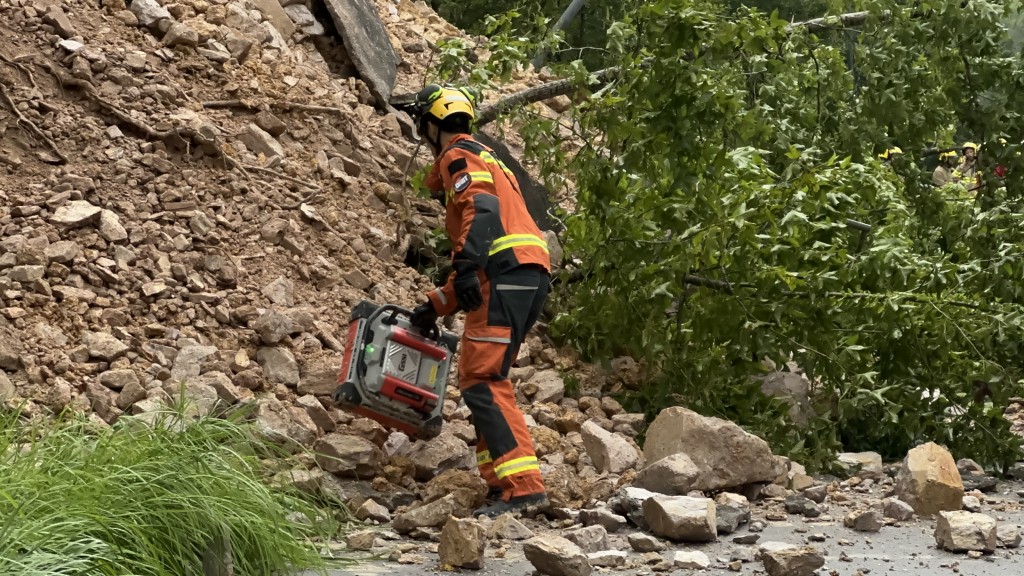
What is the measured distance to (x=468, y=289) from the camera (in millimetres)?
5371

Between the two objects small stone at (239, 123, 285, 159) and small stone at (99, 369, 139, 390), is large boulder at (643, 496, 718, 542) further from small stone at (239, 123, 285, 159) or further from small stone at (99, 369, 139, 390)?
small stone at (239, 123, 285, 159)

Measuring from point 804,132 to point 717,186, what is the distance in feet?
4.40

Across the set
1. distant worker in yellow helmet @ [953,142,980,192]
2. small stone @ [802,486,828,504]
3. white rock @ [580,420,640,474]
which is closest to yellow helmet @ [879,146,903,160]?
distant worker in yellow helmet @ [953,142,980,192]

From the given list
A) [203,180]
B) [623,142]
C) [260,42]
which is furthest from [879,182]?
[260,42]

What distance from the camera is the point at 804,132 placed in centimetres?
745

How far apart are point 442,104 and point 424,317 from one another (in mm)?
947

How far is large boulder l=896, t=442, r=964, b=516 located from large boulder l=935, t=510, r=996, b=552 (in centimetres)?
63

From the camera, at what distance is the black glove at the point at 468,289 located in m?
5.37

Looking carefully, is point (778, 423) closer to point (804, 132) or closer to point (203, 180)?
point (804, 132)

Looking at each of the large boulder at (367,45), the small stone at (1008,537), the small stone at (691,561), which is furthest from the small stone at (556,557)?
the large boulder at (367,45)

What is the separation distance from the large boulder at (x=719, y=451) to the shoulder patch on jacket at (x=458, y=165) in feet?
4.97

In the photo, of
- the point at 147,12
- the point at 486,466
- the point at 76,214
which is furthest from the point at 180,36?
the point at 486,466

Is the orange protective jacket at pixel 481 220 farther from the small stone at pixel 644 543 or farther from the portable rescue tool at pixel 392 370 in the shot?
the small stone at pixel 644 543

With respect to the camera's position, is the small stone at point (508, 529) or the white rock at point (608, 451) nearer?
the small stone at point (508, 529)
